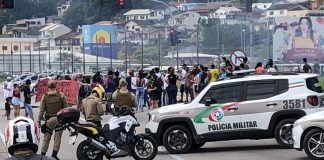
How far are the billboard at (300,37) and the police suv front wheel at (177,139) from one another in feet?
109

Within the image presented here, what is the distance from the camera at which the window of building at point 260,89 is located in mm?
17391

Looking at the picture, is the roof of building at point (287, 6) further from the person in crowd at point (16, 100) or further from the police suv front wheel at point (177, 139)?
the police suv front wheel at point (177, 139)

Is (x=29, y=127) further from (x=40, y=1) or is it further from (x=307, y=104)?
(x=40, y=1)

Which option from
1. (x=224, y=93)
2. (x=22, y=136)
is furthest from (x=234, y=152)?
(x=22, y=136)

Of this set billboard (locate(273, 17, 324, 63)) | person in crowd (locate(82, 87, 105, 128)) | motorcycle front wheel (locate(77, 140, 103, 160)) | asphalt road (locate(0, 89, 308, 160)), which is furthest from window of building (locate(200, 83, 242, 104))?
billboard (locate(273, 17, 324, 63))

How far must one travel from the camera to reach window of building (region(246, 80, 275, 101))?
685 inches

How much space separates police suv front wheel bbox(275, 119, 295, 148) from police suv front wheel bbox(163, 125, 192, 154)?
173 cm

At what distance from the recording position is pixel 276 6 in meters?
92.6

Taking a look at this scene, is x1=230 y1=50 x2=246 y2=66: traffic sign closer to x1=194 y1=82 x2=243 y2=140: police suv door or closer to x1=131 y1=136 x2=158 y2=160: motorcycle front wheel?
x1=194 y1=82 x2=243 y2=140: police suv door

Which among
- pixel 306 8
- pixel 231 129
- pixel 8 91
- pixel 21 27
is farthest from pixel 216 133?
pixel 21 27

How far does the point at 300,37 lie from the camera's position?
53.2 metres

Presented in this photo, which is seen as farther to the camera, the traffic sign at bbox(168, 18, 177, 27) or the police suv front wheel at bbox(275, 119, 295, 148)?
the traffic sign at bbox(168, 18, 177, 27)

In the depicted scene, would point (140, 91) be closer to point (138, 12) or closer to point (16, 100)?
point (16, 100)

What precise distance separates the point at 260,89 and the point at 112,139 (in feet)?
12.2
